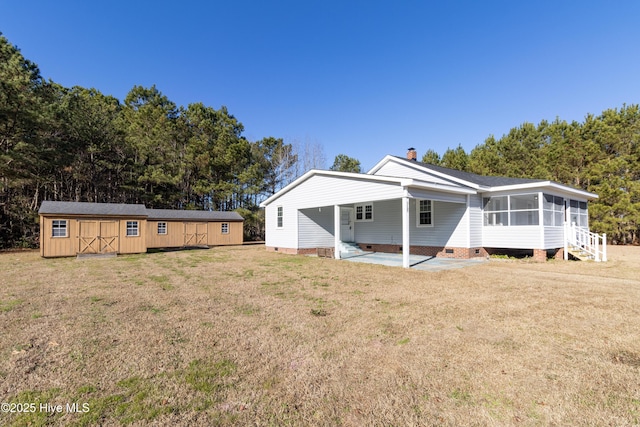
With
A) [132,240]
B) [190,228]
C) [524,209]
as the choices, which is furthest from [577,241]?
[190,228]

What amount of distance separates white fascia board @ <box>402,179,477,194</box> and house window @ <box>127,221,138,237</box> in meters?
15.6

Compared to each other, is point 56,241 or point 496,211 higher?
point 496,211

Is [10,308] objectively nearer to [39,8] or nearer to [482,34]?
[39,8]

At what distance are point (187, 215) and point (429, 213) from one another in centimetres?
1803

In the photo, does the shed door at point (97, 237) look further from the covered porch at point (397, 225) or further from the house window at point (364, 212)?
the house window at point (364, 212)

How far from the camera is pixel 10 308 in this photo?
5.61m

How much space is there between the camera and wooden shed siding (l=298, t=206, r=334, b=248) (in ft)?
53.4

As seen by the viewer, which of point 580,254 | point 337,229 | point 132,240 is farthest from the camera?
point 132,240

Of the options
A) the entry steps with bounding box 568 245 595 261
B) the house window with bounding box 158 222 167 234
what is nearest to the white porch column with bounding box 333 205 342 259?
the entry steps with bounding box 568 245 595 261

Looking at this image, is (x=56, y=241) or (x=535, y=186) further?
(x=56, y=241)

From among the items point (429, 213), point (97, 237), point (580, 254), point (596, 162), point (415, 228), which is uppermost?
point (596, 162)

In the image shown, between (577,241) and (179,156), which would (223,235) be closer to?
(179,156)

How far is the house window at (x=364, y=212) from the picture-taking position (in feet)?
54.3

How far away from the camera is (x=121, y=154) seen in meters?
27.8
